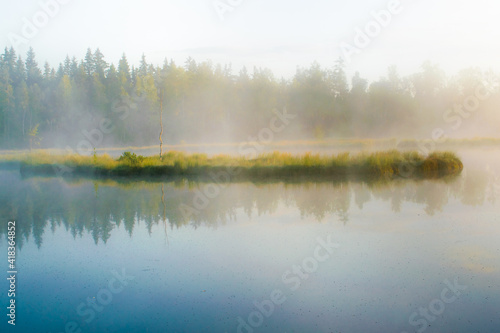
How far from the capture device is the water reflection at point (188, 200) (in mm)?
10633

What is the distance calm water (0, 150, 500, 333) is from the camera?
208 inches

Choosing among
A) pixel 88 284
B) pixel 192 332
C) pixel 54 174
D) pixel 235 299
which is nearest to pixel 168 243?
pixel 88 284

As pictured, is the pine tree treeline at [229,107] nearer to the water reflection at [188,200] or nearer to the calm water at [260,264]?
the water reflection at [188,200]

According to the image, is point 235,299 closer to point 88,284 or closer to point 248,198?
point 88,284

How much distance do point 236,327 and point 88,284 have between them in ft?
9.02

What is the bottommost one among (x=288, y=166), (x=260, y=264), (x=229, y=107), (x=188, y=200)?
(x=260, y=264)

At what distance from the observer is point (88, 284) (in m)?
6.50

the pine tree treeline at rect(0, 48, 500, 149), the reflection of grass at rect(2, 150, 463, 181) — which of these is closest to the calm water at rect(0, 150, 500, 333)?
the reflection of grass at rect(2, 150, 463, 181)

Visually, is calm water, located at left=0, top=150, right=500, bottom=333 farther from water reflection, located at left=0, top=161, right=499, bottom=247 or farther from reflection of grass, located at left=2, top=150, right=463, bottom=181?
reflection of grass, located at left=2, top=150, right=463, bottom=181

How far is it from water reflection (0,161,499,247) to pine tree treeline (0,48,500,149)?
99.4ft

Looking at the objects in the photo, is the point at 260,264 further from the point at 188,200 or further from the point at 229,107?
the point at 229,107

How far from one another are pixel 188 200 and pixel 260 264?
645cm

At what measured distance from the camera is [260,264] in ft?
23.6

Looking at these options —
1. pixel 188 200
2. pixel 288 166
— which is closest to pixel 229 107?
pixel 288 166
